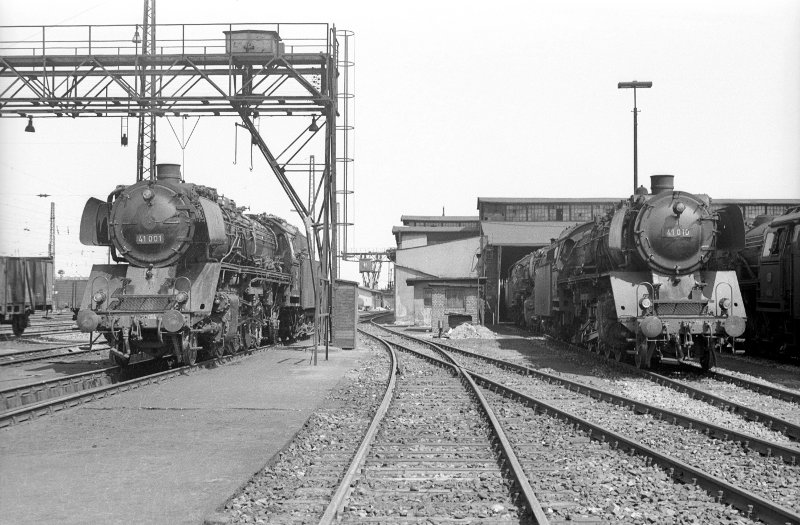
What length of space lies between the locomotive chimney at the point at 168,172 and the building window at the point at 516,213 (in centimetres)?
3807

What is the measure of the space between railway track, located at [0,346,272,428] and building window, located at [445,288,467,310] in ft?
62.5

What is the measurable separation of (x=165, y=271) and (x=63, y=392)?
3565mm

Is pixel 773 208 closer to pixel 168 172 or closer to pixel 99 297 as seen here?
pixel 168 172

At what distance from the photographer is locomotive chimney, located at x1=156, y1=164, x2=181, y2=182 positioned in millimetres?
15312

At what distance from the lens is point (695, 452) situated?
24.8ft

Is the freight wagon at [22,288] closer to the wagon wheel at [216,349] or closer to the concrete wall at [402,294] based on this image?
the wagon wheel at [216,349]

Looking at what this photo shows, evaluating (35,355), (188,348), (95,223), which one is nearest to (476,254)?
(35,355)

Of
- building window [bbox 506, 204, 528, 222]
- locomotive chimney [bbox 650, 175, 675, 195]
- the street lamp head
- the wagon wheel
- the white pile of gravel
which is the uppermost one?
the street lamp head

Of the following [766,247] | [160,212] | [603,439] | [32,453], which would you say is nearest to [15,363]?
[160,212]

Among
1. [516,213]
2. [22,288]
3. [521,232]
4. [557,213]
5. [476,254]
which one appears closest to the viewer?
[22,288]

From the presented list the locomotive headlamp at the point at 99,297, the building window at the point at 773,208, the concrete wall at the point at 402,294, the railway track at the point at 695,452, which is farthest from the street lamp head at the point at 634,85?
the building window at the point at 773,208

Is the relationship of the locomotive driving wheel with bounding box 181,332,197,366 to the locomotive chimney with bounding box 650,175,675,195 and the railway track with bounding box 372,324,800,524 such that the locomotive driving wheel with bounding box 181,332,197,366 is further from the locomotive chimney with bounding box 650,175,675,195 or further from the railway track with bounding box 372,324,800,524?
the locomotive chimney with bounding box 650,175,675,195

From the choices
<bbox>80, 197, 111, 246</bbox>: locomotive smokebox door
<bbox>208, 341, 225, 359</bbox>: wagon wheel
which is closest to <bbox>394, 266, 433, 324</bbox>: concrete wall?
<bbox>208, 341, 225, 359</bbox>: wagon wheel

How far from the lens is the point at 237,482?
20.4ft
